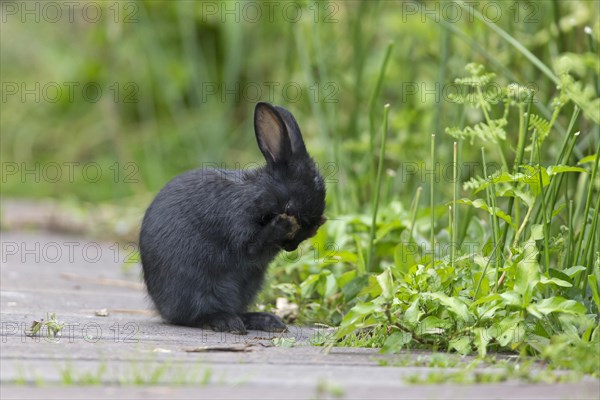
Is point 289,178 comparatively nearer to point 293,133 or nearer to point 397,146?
point 293,133

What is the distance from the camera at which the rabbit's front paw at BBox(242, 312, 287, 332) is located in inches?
115

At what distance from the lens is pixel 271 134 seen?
3.01m

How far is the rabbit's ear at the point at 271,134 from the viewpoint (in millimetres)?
2953

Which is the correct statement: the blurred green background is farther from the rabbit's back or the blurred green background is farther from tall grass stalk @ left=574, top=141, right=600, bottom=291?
tall grass stalk @ left=574, top=141, right=600, bottom=291

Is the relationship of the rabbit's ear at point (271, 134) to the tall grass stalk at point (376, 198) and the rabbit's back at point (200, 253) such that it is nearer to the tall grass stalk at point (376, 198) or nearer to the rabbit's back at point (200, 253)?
the rabbit's back at point (200, 253)

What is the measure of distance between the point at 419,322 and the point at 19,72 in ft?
27.5

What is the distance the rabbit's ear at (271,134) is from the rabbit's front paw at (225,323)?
0.53 meters

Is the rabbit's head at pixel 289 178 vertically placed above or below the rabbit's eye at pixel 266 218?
above

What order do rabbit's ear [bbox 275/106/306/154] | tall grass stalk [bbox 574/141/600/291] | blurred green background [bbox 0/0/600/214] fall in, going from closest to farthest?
1. tall grass stalk [bbox 574/141/600/291]
2. rabbit's ear [bbox 275/106/306/154]
3. blurred green background [bbox 0/0/600/214]

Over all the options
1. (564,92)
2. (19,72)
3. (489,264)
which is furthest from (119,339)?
(19,72)

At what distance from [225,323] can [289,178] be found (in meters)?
0.51

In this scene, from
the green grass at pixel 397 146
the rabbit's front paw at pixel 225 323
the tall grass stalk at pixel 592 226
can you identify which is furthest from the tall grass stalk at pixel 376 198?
the tall grass stalk at pixel 592 226

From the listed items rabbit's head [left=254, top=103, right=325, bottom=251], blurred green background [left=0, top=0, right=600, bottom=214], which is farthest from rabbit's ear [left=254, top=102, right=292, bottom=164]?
blurred green background [left=0, top=0, right=600, bottom=214]

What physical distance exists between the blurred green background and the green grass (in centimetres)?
2
